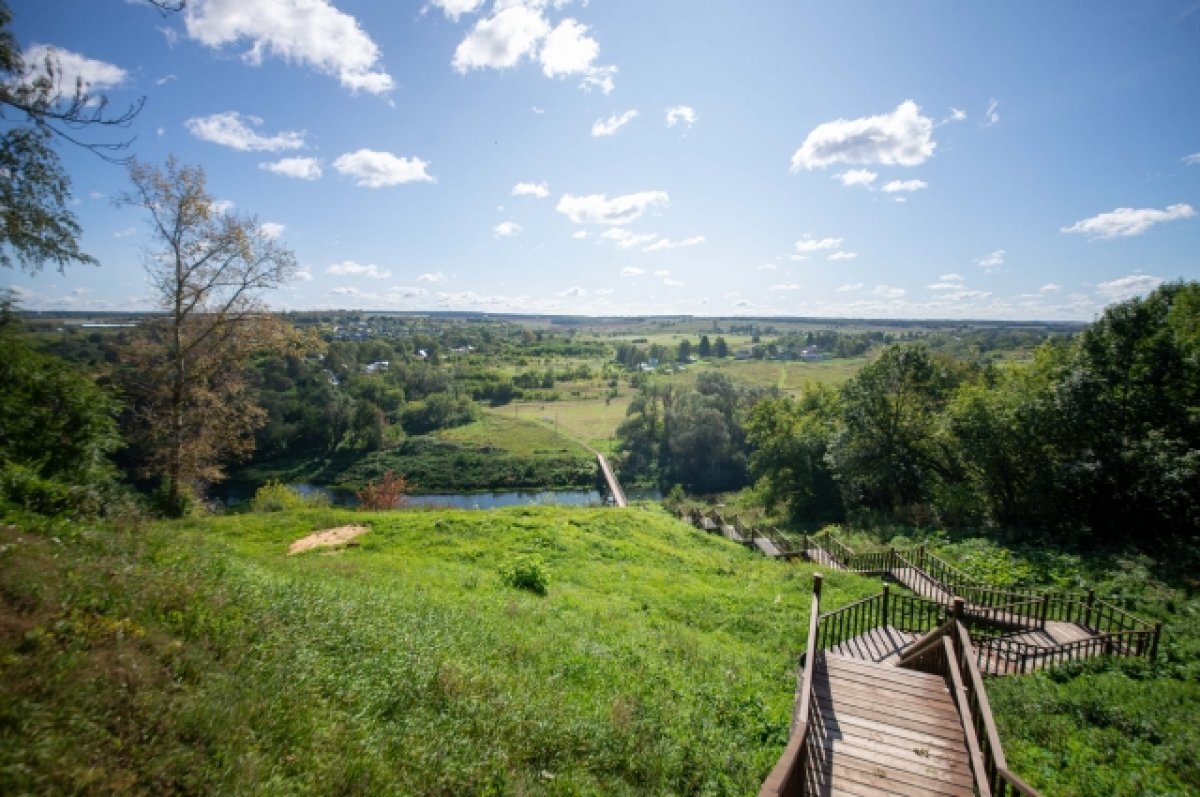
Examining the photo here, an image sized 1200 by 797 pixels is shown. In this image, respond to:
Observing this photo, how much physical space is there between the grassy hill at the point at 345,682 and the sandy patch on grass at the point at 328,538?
359 centimetres

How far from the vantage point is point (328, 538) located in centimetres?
1705

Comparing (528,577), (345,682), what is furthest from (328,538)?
(345,682)

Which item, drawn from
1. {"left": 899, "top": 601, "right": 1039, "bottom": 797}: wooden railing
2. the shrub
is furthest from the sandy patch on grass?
{"left": 899, "top": 601, "right": 1039, "bottom": 797}: wooden railing

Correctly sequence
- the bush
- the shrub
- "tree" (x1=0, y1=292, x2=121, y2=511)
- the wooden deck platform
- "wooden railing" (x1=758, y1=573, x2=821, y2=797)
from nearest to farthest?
"wooden railing" (x1=758, y1=573, x2=821, y2=797) < the wooden deck platform < the bush < "tree" (x1=0, y1=292, x2=121, y2=511) < the shrub

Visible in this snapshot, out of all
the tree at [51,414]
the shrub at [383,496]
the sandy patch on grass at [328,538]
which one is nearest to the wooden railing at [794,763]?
the sandy patch on grass at [328,538]

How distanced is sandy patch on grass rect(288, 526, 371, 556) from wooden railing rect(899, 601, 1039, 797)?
15.8 meters

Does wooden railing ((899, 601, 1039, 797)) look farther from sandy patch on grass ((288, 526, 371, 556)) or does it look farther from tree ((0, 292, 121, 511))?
tree ((0, 292, 121, 511))

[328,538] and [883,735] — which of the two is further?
[328,538]

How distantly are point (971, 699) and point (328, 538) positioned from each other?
17.3 metres

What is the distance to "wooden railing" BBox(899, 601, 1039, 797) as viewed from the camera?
535cm

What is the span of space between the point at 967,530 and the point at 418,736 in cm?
2511

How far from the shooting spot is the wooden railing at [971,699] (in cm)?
535

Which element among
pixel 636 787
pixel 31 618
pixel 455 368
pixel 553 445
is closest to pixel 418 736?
pixel 636 787

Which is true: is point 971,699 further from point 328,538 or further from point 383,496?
point 383,496
